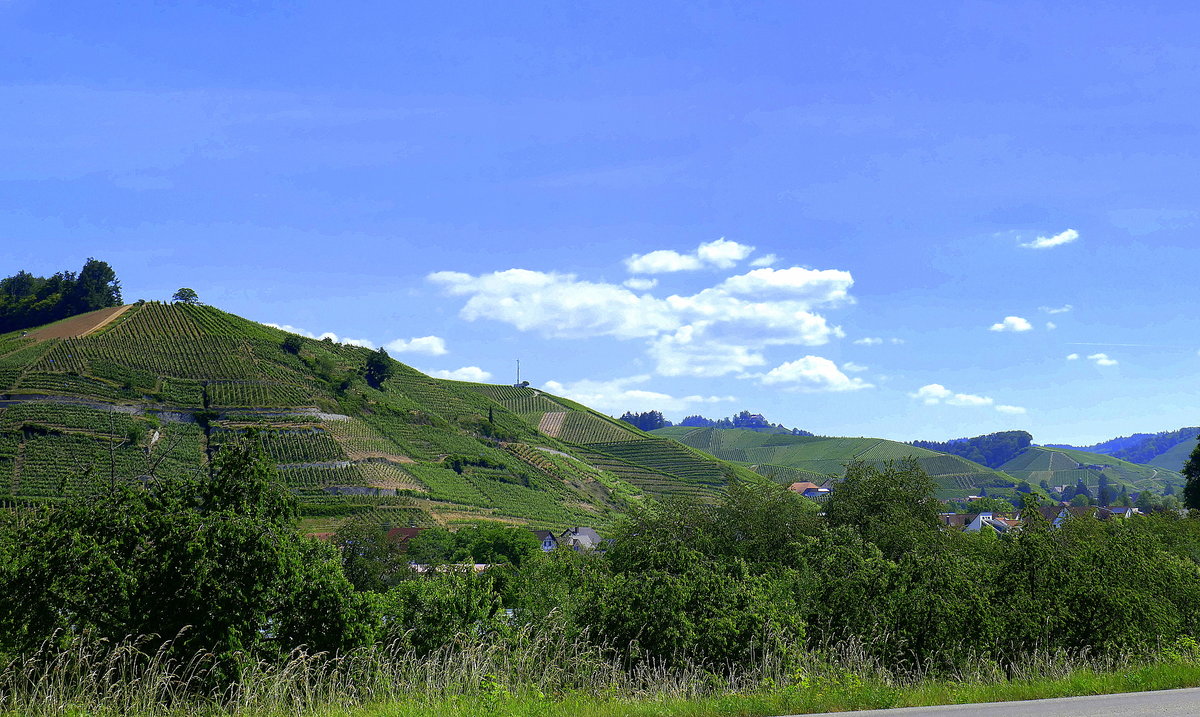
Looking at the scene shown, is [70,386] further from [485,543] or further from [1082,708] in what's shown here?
[1082,708]

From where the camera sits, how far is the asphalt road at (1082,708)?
9195 mm

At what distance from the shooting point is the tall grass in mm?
9227

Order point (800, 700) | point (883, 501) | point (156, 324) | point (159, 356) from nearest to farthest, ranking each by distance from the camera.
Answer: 1. point (800, 700)
2. point (883, 501)
3. point (159, 356)
4. point (156, 324)

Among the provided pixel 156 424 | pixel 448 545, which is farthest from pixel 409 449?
pixel 448 545

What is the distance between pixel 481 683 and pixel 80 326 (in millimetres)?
163717

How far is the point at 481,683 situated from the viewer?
33.7 feet

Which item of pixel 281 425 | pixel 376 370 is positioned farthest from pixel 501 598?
pixel 376 370

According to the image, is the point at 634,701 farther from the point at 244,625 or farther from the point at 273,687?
the point at 244,625

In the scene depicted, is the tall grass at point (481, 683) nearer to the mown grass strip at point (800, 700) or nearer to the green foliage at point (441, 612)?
the mown grass strip at point (800, 700)

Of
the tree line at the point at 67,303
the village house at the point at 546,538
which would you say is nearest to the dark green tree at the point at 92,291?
the tree line at the point at 67,303

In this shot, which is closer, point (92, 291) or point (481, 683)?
point (481, 683)

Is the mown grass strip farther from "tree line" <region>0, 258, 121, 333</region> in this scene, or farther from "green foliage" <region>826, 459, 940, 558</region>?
"tree line" <region>0, 258, 121, 333</region>

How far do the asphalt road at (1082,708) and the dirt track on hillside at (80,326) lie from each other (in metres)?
155

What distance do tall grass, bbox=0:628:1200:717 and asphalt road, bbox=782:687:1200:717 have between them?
18.7 inches
